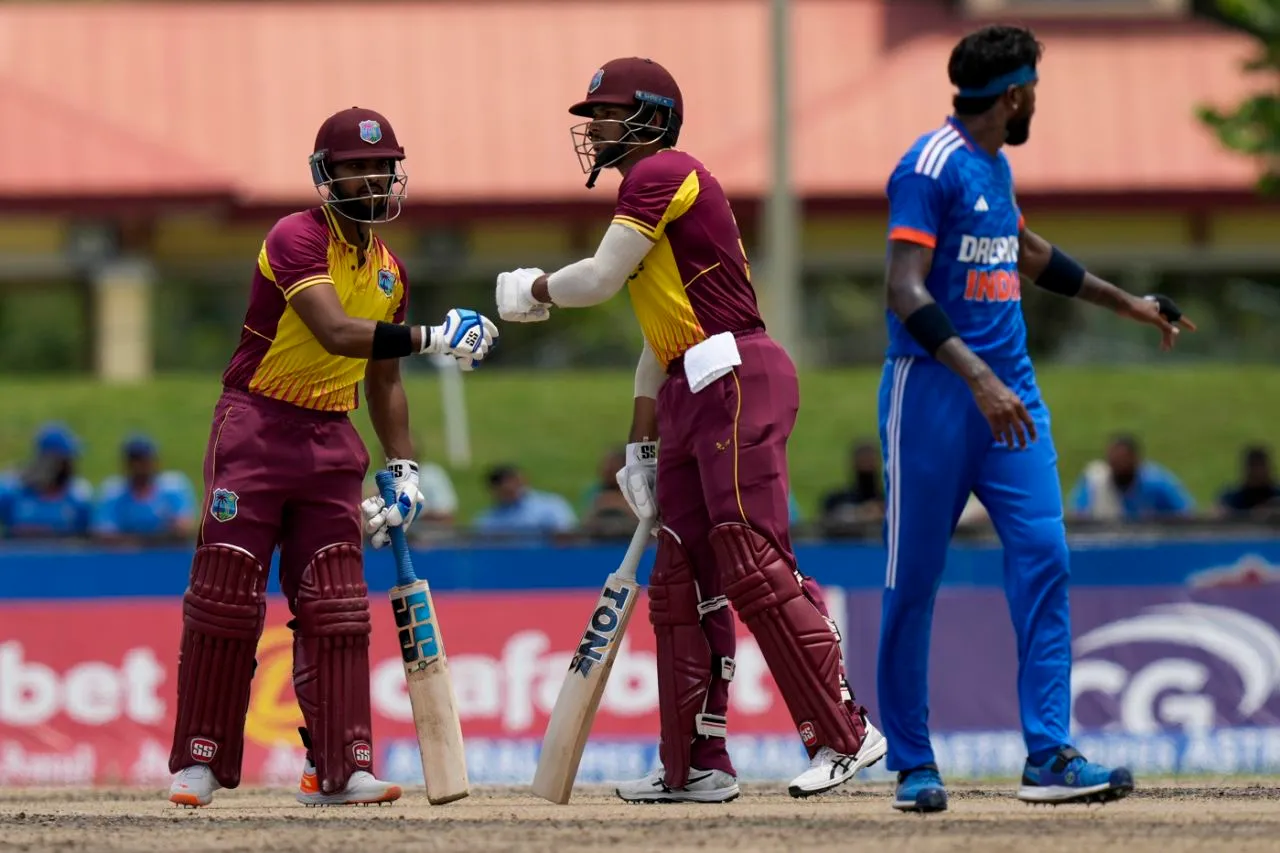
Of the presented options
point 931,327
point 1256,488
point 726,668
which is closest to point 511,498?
point 1256,488

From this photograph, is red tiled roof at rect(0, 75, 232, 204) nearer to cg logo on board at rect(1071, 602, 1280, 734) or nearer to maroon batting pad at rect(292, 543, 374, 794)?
cg logo on board at rect(1071, 602, 1280, 734)

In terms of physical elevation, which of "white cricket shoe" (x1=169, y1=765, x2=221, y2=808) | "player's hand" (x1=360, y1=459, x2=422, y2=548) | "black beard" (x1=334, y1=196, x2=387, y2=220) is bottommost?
"white cricket shoe" (x1=169, y1=765, x2=221, y2=808)

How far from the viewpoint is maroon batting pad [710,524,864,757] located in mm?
7676

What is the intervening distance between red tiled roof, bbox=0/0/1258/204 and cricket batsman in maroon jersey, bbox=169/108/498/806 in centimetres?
2032

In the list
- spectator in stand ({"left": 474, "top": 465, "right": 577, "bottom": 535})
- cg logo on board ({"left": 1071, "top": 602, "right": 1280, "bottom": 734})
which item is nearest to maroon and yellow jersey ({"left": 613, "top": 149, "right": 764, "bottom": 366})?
cg logo on board ({"left": 1071, "top": 602, "right": 1280, "bottom": 734})

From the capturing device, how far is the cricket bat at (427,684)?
8062mm

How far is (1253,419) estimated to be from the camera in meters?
23.1

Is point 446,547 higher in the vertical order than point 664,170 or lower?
lower

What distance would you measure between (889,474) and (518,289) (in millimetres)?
1424

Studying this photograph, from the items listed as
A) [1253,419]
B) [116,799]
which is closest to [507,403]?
[1253,419]

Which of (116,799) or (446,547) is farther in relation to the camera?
(446,547)

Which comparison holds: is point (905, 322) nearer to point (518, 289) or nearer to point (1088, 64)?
point (518, 289)

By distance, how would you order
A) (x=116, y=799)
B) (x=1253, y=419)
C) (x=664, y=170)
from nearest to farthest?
1. (x=664, y=170)
2. (x=116, y=799)
3. (x=1253, y=419)

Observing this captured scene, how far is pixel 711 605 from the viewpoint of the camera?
8000mm
